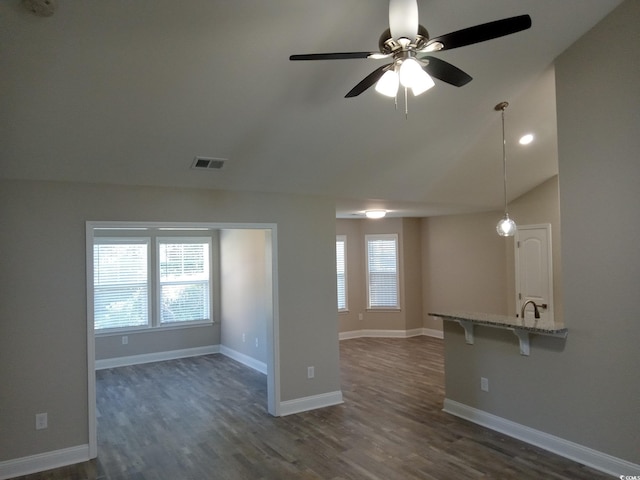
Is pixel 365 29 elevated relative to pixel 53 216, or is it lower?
elevated

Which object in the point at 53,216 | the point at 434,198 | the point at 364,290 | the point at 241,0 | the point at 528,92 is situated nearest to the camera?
the point at 241,0

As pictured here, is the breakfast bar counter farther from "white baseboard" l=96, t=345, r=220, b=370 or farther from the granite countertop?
"white baseboard" l=96, t=345, r=220, b=370

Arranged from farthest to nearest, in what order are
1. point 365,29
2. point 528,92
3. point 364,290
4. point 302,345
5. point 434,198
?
point 364,290, point 434,198, point 302,345, point 528,92, point 365,29

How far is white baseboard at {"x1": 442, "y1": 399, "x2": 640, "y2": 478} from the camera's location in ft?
10.9

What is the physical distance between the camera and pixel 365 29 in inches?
116

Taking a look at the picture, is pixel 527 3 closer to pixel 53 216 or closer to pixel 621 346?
pixel 621 346

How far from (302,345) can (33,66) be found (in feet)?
11.8

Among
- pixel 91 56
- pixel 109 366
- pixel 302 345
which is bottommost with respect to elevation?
pixel 109 366

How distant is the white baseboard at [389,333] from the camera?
29.2ft

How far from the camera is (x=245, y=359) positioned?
7.14 meters

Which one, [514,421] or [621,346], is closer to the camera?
[621,346]

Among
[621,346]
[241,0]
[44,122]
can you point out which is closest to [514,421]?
[621,346]

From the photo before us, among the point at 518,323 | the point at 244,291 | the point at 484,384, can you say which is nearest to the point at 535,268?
the point at 484,384

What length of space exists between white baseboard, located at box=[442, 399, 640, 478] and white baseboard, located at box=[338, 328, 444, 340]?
4.13 meters
